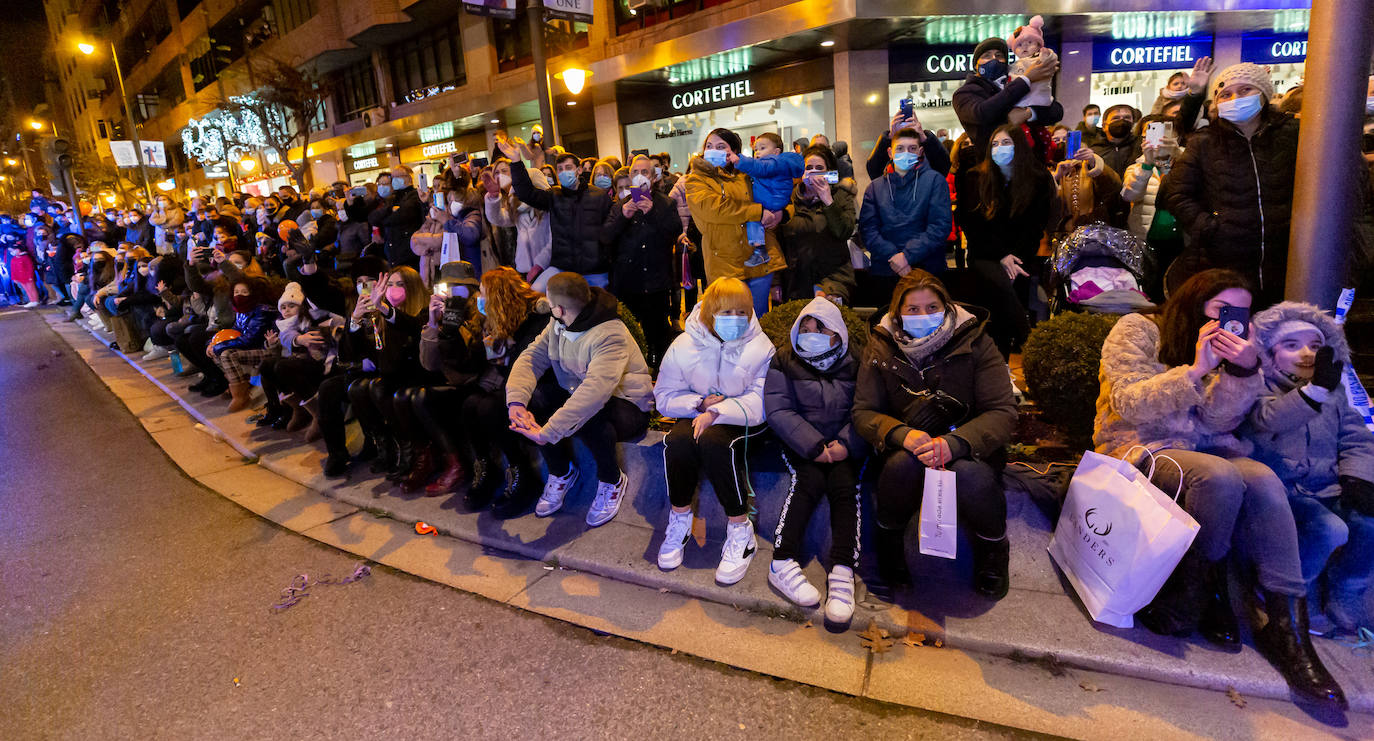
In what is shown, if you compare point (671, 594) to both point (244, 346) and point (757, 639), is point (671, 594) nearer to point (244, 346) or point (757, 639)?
point (757, 639)

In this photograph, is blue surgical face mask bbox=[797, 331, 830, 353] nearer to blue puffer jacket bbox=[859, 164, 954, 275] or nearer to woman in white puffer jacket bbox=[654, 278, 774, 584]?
woman in white puffer jacket bbox=[654, 278, 774, 584]

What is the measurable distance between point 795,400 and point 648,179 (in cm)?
319

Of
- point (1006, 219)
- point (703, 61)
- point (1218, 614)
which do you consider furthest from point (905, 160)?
point (703, 61)

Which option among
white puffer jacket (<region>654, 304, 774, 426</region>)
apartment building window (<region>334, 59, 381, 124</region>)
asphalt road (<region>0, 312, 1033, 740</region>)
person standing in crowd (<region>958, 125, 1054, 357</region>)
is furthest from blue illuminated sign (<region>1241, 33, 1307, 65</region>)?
apartment building window (<region>334, 59, 381, 124</region>)

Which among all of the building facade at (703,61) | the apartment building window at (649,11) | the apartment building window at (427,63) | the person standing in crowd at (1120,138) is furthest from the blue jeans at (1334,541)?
the apartment building window at (427,63)

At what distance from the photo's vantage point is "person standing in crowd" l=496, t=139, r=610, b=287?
6082 mm

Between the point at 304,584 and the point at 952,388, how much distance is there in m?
3.97

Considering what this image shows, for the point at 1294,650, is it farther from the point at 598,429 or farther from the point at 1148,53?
the point at 1148,53

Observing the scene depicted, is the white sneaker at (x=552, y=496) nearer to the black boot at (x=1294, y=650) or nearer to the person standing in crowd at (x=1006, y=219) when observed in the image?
the person standing in crowd at (x=1006, y=219)

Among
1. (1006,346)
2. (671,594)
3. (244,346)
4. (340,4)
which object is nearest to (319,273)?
(244,346)

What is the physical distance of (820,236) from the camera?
538 centimetres

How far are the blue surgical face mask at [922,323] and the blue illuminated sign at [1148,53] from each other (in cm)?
1497

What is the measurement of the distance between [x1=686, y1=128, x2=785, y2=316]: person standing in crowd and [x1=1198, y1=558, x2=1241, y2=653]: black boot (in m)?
3.31

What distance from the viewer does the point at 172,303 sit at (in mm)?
10227
